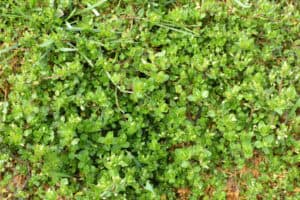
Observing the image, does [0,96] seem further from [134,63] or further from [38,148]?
[134,63]

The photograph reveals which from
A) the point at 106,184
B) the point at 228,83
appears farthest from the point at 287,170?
the point at 106,184

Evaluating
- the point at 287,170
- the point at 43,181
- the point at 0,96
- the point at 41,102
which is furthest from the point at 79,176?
the point at 287,170

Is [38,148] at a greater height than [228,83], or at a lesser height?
lesser

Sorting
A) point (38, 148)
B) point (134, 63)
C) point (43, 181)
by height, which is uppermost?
point (134, 63)

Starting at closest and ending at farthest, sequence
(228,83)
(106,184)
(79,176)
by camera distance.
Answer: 1. (106,184)
2. (79,176)
3. (228,83)

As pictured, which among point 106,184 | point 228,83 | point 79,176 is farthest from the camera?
point 228,83

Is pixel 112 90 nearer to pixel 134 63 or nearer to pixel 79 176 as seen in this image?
pixel 134 63

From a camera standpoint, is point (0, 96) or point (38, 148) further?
point (0, 96)
